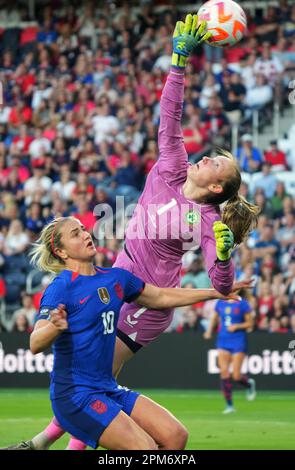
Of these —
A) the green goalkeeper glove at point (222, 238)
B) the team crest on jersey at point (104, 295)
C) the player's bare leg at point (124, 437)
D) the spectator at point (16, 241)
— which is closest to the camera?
the player's bare leg at point (124, 437)

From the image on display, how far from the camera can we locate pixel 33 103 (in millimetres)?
24156

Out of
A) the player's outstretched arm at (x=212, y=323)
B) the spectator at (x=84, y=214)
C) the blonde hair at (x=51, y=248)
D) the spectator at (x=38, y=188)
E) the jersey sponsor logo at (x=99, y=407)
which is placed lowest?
the player's outstretched arm at (x=212, y=323)

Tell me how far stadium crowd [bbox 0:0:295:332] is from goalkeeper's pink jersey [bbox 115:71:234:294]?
9611 millimetres

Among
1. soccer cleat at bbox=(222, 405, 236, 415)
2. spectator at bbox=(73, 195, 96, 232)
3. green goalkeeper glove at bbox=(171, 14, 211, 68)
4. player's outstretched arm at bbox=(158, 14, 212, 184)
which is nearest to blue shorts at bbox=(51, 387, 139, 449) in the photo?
player's outstretched arm at bbox=(158, 14, 212, 184)

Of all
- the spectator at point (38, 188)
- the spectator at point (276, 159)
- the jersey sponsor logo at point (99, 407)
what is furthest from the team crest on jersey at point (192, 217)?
the spectator at point (38, 188)

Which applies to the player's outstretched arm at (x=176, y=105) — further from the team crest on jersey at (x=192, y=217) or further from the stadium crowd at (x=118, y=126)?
the stadium crowd at (x=118, y=126)

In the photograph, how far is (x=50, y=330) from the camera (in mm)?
7238

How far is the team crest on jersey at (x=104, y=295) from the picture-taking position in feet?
25.4

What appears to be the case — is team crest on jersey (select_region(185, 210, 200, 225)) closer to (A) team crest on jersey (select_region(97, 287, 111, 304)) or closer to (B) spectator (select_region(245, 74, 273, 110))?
(A) team crest on jersey (select_region(97, 287, 111, 304))

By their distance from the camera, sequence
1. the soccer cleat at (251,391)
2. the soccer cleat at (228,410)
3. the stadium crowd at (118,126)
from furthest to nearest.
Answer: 1. the stadium crowd at (118,126)
2. the soccer cleat at (251,391)
3. the soccer cleat at (228,410)

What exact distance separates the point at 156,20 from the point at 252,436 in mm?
13911

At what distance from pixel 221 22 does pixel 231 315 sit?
821cm

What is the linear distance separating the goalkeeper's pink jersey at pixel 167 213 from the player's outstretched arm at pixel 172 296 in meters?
0.58

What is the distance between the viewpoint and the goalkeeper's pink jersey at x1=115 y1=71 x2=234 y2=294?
8844mm
